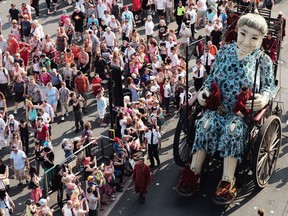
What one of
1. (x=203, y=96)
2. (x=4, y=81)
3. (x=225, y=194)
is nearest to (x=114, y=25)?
(x=4, y=81)

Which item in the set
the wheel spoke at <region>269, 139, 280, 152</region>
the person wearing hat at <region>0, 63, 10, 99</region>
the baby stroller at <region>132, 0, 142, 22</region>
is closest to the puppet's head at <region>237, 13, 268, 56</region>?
the wheel spoke at <region>269, 139, 280, 152</region>

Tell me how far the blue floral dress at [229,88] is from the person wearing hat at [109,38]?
23.4 feet

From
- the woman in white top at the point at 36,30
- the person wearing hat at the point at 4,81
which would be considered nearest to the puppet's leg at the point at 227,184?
the person wearing hat at the point at 4,81

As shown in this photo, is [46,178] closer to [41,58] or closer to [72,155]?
[72,155]

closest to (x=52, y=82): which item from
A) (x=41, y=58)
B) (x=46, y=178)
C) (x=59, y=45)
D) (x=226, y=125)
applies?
(x=41, y=58)

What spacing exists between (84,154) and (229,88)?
14.2ft

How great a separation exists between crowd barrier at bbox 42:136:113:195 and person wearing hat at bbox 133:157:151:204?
6.39 feet

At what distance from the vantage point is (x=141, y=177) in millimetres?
17734

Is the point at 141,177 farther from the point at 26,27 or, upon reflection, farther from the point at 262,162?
the point at 26,27

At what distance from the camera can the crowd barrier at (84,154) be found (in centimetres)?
1816

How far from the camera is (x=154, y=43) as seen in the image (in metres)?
24.0

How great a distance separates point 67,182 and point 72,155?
1.64 meters

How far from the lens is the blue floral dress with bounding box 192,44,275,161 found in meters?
17.5

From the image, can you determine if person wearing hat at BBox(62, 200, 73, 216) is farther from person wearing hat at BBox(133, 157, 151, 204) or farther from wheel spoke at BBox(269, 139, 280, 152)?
wheel spoke at BBox(269, 139, 280, 152)
